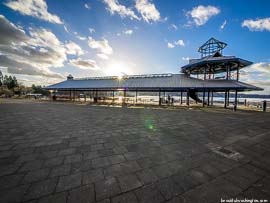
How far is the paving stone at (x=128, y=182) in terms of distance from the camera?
2.19 meters

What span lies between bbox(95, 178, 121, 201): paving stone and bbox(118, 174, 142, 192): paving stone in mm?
94

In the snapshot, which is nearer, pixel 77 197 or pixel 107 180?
pixel 77 197

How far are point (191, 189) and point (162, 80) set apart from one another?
732 inches

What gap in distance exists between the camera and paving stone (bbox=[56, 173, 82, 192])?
2.17m

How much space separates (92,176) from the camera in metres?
2.50

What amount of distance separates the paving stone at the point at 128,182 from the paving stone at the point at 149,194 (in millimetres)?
128

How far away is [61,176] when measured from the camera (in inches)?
97.4

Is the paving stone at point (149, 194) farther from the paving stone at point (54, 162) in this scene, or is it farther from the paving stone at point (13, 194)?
the paving stone at point (54, 162)

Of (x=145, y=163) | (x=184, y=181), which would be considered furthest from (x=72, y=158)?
(x=184, y=181)

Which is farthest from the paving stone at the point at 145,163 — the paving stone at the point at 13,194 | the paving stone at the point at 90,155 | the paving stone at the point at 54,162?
the paving stone at the point at 13,194

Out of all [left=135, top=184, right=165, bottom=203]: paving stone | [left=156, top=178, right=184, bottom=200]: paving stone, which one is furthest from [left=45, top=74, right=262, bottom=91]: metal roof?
[left=135, top=184, right=165, bottom=203]: paving stone

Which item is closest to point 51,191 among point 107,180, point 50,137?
point 107,180

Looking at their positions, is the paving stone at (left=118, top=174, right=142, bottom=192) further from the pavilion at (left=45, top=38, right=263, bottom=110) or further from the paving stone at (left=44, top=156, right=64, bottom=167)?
the pavilion at (left=45, top=38, right=263, bottom=110)

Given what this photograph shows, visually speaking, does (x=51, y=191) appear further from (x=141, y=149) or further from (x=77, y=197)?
(x=141, y=149)
